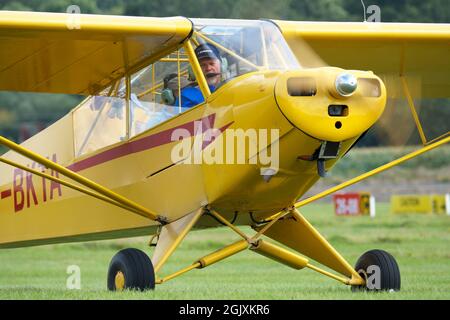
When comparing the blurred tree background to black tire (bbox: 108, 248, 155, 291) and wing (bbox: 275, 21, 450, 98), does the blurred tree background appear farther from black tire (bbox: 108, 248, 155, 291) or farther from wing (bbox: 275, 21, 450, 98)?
black tire (bbox: 108, 248, 155, 291)

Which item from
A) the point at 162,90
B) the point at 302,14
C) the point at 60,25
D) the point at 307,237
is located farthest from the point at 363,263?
the point at 302,14

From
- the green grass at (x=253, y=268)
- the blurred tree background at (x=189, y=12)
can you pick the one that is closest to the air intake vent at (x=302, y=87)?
the green grass at (x=253, y=268)

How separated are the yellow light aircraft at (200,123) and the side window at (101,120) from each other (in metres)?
0.02

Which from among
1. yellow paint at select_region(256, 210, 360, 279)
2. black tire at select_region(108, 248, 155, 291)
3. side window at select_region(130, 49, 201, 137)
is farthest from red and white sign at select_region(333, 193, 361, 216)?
black tire at select_region(108, 248, 155, 291)

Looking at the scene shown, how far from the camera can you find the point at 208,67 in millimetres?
10320

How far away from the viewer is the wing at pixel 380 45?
11.6m

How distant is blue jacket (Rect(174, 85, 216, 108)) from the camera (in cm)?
1054

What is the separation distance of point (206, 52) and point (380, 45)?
2447 mm

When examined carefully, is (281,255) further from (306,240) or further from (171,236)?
(171,236)

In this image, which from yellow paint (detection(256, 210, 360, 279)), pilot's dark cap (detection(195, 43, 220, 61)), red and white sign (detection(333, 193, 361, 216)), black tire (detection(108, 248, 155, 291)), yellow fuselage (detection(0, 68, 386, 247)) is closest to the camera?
yellow fuselage (detection(0, 68, 386, 247))

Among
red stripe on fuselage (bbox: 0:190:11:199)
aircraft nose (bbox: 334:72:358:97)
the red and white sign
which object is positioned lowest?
red stripe on fuselage (bbox: 0:190:11:199)

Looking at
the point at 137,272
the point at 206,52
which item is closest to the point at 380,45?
the point at 206,52

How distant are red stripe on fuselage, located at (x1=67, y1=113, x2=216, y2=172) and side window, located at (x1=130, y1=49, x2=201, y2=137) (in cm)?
14

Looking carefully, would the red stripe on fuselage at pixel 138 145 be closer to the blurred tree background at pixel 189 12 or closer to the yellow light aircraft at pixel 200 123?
the yellow light aircraft at pixel 200 123
